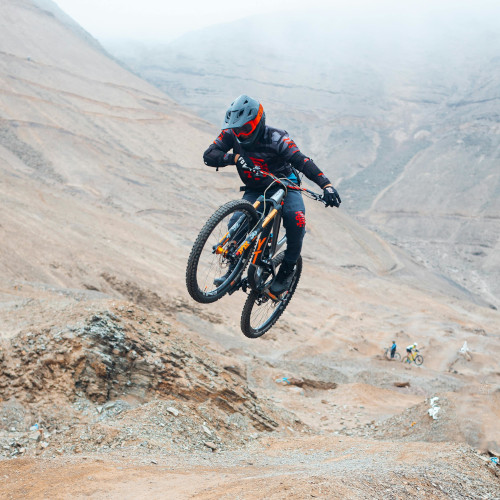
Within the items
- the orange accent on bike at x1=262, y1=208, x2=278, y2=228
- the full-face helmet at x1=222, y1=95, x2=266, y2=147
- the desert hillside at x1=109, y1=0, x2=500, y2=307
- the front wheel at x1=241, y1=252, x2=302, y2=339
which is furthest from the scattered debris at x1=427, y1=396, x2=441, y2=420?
the desert hillside at x1=109, y1=0, x2=500, y2=307

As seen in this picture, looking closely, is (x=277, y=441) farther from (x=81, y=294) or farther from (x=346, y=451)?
(x=81, y=294)

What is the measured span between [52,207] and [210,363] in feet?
77.3

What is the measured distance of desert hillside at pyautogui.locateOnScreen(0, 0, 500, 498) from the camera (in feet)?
30.3

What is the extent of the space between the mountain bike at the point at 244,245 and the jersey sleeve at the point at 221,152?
39 cm

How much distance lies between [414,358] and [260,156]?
2307cm

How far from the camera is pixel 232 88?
104938mm

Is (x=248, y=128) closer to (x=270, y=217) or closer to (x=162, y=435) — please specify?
(x=270, y=217)

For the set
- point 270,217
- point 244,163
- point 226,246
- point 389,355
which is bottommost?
point 389,355

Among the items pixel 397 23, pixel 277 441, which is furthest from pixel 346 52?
pixel 277 441

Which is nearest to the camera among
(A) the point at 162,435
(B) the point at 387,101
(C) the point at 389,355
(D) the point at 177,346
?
(A) the point at 162,435

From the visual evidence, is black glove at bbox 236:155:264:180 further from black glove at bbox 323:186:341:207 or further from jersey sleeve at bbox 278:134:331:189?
black glove at bbox 323:186:341:207

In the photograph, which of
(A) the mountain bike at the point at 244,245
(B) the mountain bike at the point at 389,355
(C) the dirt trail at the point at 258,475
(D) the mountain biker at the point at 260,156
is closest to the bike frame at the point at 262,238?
(A) the mountain bike at the point at 244,245

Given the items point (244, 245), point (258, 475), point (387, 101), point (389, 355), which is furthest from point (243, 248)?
point (387, 101)

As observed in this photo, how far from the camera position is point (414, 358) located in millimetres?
28188
